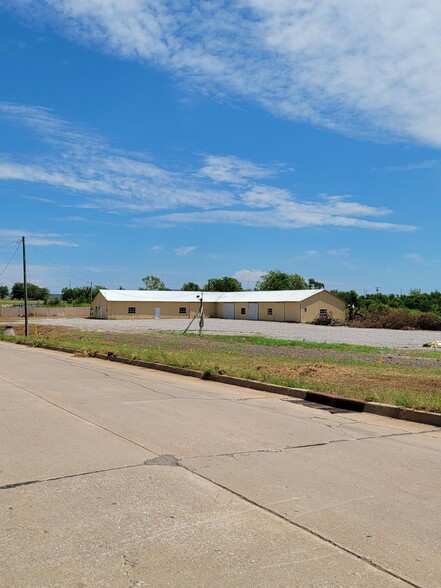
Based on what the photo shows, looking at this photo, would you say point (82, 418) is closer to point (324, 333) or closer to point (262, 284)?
point (324, 333)

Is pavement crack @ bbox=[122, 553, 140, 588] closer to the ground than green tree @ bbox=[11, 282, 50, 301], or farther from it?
closer to the ground

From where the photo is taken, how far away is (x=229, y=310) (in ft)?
268

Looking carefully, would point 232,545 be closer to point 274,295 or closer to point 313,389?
point 313,389

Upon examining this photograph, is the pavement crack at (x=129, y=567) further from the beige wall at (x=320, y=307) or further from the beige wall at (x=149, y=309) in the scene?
the beige wall at (x=149, y=309)

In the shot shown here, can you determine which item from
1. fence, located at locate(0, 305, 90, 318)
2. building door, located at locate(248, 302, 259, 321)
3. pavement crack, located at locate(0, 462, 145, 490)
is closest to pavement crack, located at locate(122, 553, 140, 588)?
pavement crack, located at locate(0, 462, 145, 490)

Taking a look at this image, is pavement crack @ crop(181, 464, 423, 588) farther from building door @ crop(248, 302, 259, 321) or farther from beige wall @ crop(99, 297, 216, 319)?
beige wall @ crop(99, 297, 216, 319)

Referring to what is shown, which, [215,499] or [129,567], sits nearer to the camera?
[129,567]

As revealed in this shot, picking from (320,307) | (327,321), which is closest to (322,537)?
(327,321)

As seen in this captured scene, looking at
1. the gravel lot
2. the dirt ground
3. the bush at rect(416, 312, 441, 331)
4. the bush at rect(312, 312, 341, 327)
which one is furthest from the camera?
the bush at rect(312, 312, 341, 327)

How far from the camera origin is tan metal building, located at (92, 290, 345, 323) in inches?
2773

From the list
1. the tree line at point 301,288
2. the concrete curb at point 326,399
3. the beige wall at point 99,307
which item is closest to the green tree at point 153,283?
the tree line at point 301,288

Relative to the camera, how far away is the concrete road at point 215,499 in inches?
150

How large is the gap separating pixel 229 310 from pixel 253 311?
6149mm

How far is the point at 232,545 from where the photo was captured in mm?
4156
